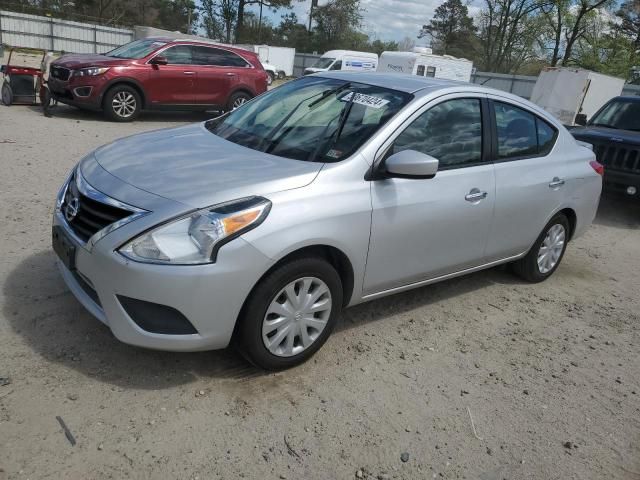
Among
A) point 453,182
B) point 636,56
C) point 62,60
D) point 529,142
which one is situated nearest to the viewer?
A: point 453,182

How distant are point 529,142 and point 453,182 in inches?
46.3

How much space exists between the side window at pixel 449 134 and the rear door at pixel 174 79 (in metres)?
8.61

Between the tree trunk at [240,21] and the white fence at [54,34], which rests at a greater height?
the tree trunk at [240,21]

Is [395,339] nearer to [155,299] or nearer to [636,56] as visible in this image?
[155,299]

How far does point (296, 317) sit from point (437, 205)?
128 cm

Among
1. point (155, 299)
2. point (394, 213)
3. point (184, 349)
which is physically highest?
point (394, 213)

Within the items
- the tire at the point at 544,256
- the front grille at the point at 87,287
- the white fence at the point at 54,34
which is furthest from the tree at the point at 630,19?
the front grille at the point at 87,287

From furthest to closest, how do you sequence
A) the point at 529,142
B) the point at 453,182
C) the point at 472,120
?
the point at 529,142, the point at 472,120, the point at 453,182

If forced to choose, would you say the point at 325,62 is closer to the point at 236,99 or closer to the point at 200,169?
the point at 236,99

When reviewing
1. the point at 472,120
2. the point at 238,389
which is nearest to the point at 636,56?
the point at 472,120

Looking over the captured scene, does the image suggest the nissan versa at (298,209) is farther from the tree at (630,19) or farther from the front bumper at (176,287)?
the tree at (630,19)

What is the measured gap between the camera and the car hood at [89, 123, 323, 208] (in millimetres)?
3051

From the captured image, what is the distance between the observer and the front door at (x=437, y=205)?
3584 mm

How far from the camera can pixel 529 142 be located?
4.71 meters
